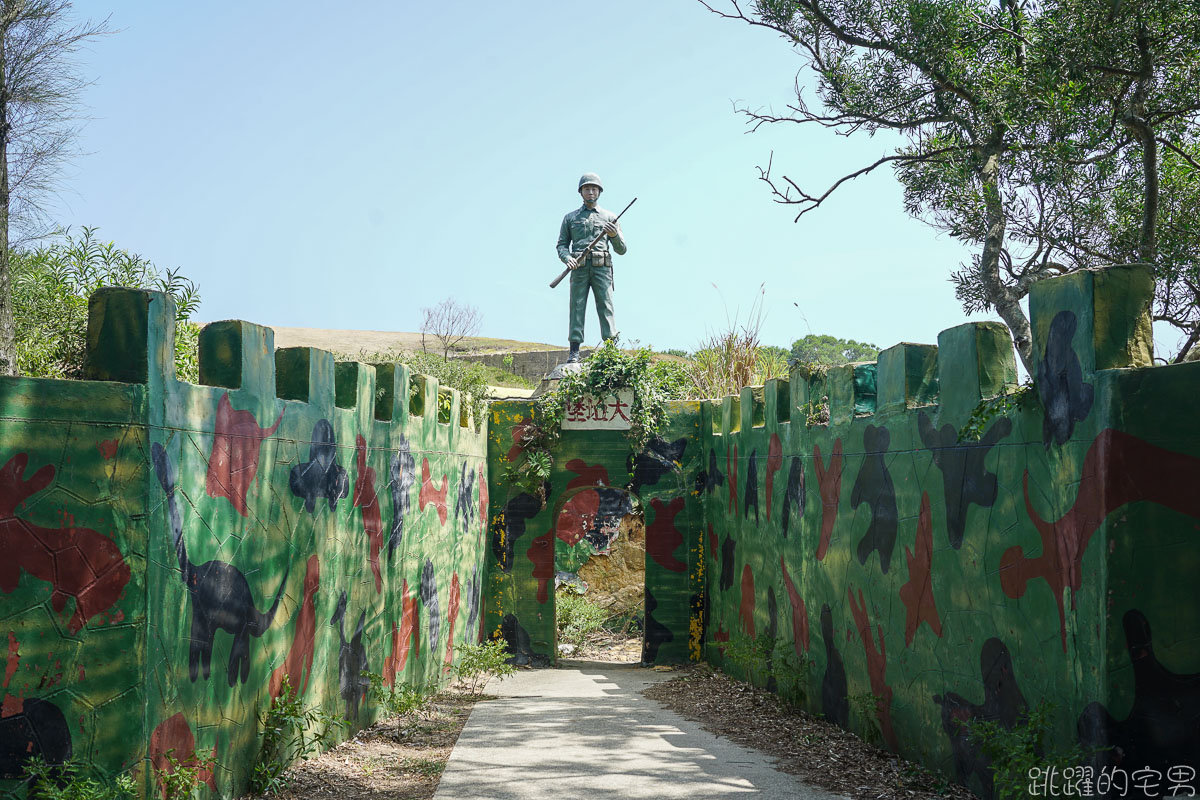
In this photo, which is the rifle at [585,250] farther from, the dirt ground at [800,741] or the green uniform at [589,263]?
the dirt ground at [800,741]

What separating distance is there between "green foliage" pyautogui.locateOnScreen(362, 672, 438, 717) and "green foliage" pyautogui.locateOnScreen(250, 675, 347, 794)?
3.69 ft

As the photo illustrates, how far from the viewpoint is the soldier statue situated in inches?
498

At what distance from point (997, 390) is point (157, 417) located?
4.08m

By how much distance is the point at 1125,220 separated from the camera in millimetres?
11414

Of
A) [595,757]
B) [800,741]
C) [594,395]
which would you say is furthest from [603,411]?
[595,757]

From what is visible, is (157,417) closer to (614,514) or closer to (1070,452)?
(1070,452)

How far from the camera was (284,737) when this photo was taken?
554 cm

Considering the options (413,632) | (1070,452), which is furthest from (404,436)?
(1070,452)

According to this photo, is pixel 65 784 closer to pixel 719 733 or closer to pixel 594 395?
pixel 719 733

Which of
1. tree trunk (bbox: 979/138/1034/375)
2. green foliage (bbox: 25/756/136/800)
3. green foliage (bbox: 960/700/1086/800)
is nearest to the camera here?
green foliage (bbox: 25/756/136/800)

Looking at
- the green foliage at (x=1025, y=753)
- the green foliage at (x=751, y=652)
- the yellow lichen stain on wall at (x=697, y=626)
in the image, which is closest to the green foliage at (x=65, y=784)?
the green foliage at (x=1025, y=753)

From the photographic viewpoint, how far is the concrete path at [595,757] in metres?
5.73

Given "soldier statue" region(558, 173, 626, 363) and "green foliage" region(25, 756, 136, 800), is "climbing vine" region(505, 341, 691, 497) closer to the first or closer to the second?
"soldier statue" region(558, 173, 626, 363)

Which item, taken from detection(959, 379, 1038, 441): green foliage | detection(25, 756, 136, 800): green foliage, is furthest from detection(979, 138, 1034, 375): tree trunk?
detection(25, 756, 136, 800): green foliage
